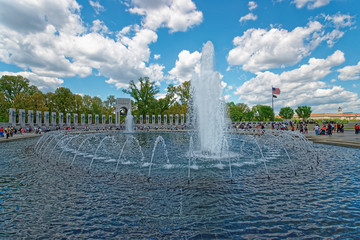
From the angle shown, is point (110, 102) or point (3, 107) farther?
point (110, 102)

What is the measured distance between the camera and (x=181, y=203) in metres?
5.31

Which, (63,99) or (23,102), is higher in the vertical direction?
(63,99)

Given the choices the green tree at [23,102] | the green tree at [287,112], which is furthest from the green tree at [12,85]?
the green tree at [287,112]

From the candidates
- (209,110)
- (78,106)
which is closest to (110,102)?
(78,106)

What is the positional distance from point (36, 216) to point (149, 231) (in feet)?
9.55

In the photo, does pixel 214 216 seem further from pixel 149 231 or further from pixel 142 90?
pixel 142 90

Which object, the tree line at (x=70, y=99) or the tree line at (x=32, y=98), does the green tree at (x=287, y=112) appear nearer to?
the tree line at (x=70, y=99)

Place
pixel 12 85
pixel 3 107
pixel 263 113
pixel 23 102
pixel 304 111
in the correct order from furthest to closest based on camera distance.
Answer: pixel 304 111, pixel 263 113, pixel 12 85, pixel 3 107, pixel 23 102

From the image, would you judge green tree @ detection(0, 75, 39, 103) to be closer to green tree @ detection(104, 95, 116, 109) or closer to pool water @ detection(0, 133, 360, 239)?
green tree @ detection(104, 95, 116, 109)

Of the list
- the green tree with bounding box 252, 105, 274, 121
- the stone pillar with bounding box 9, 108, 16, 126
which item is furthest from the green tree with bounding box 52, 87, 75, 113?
the green tree with bounding box 252, 105, 274, 121

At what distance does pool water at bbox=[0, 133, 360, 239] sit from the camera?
157 inches

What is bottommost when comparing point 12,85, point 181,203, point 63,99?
point 181,203

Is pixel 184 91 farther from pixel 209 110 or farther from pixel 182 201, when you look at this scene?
pixel 182 201

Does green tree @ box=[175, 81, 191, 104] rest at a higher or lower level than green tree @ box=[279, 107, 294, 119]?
higher
